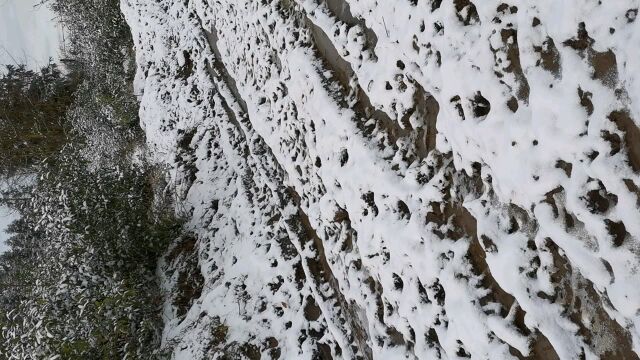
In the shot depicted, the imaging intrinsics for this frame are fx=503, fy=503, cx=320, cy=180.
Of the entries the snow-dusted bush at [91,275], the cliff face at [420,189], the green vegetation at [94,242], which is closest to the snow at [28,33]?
the green vegetation at [94,242]

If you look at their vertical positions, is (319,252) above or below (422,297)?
below

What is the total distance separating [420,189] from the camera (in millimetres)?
1863

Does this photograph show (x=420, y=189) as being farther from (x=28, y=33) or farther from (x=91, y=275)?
(x=28, y=33)

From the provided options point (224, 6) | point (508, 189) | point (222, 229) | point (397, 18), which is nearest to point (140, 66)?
point (224, 6)

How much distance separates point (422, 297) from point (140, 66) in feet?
16.1

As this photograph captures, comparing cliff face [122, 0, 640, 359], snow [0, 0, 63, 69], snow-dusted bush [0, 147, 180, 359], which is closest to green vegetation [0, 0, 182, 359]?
snow-dusted bush [0, 147, 180, 359]

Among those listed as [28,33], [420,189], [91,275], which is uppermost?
[420,189]

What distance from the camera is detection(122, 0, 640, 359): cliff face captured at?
1.20 m

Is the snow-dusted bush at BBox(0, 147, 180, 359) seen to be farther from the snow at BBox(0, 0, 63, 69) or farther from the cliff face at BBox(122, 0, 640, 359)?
the snow at BBox(0, 0, 63, 69)

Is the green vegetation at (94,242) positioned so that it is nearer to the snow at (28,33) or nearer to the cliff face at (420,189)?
the cliff face at (420,189)

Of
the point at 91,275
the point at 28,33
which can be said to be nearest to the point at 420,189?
the point at 91,275

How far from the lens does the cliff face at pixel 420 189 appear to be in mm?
1195

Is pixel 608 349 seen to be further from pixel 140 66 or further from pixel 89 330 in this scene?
pixel 140 66

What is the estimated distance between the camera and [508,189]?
1.45 metres
